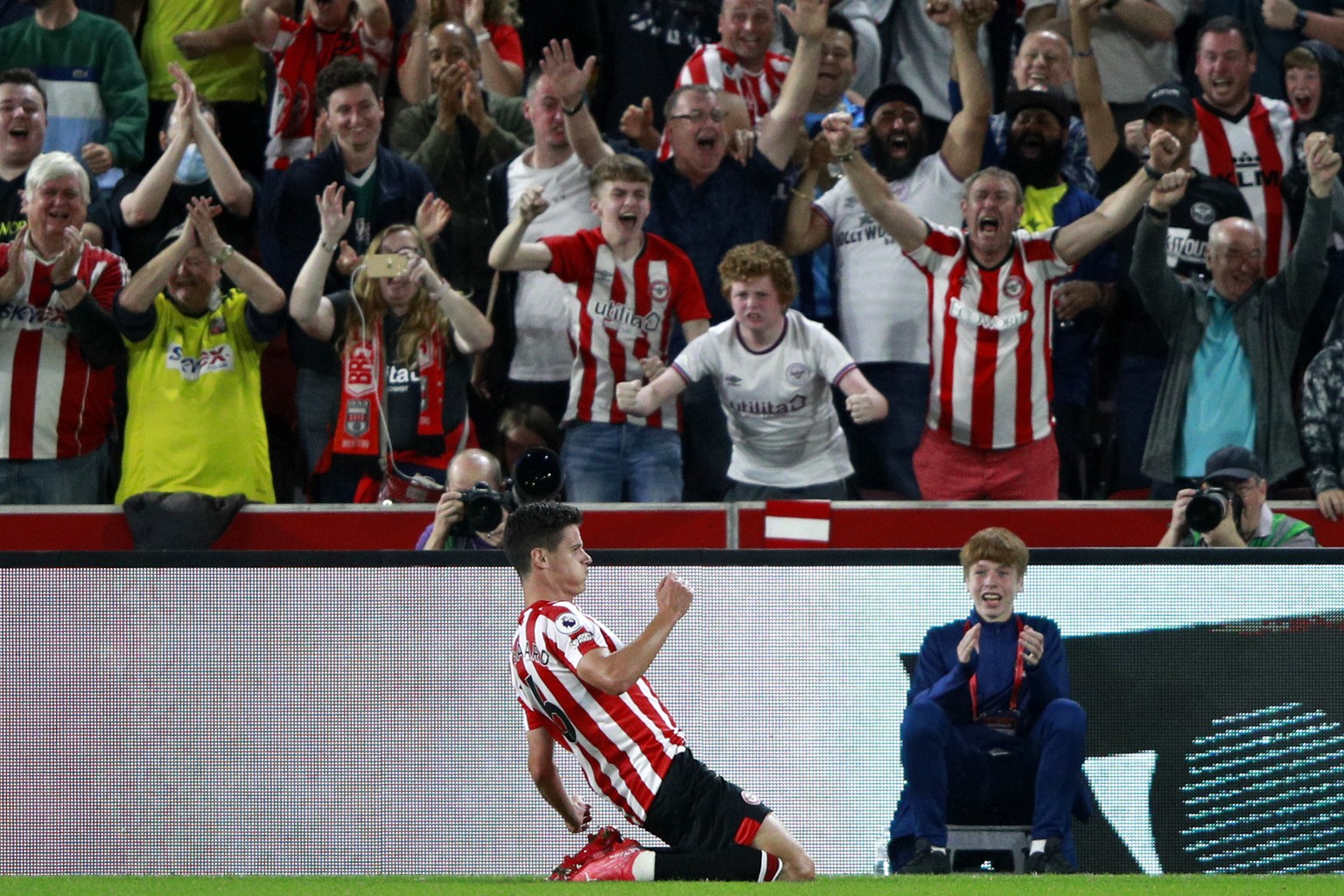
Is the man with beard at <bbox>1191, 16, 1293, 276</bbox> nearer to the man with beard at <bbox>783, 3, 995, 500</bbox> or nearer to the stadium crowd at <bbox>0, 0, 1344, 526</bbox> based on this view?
the stadium crowd at <bbox>0, 0, 1344, 526</bbox>

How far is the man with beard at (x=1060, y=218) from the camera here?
9.14 m

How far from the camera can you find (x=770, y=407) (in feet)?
27.3

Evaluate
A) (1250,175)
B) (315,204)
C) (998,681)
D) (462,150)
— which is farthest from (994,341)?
(315,204)

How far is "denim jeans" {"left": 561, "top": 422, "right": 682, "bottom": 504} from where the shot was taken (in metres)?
8.48

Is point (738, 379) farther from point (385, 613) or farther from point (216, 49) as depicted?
point (216, 49)

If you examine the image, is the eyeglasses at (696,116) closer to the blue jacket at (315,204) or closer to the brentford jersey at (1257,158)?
the blue jacket at (315,204)

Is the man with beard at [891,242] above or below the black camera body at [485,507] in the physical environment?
above

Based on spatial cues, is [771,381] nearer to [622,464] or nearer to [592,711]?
[622,464]

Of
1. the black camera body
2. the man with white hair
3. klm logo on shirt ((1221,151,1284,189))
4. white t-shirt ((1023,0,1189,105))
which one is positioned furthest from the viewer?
white t-shirt ((1023,0,1189,105))

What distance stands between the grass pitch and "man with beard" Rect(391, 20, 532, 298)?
4.06 m

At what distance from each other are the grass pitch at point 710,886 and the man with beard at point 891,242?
307 cm

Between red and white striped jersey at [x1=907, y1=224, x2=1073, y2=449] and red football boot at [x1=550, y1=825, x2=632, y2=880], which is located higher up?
red and white striped jersey at [x1=907, y1=224, x2=1073, y2=449]

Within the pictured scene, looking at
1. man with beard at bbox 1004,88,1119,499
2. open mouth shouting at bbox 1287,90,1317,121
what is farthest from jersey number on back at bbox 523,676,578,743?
open mouth shouting at bbox 1287,90,1317,121

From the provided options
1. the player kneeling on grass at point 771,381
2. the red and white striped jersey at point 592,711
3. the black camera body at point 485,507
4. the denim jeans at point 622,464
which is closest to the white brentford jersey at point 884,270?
the player kneeling on grass at point 771,381
